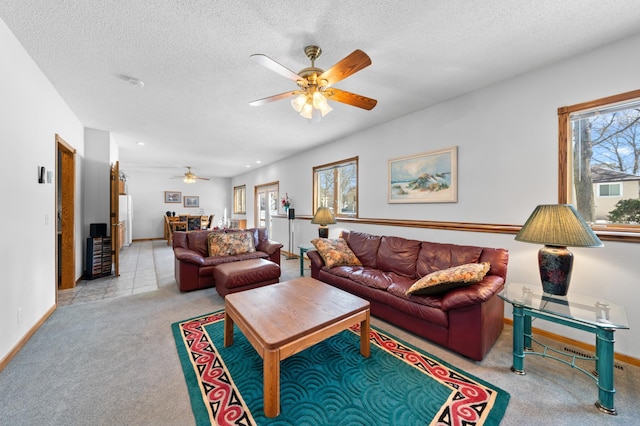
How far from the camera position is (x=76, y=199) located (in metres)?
3.68

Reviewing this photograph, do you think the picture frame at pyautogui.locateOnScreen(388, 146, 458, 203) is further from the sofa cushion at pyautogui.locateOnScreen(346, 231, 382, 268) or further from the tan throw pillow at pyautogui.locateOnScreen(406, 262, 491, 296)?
the tan throw pillow at pyautogui.locateOnScreen(406, 262, 491, 296)

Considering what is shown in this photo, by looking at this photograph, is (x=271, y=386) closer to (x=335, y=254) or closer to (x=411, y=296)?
(x=411, y=296)

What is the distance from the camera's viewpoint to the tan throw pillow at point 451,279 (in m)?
1.99

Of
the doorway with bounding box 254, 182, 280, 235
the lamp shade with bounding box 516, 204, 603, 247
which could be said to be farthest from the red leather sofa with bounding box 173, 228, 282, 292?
the lamp shade with bounding box 516, 204, 603, 247

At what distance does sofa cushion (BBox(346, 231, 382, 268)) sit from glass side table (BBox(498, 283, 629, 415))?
5.08 feet

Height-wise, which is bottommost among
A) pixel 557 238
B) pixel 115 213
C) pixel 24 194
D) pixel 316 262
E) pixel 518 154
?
pixel 316 262

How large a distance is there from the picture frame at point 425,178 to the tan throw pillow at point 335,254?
1071 mm

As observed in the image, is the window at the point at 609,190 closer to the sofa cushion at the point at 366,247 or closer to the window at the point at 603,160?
the window at the point at 603,160

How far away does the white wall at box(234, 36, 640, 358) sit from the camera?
78.1 inches

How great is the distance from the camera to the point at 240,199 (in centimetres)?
978

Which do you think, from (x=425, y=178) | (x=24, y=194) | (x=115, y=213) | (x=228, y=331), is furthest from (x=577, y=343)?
(x=115, y=213)

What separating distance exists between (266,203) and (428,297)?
635cm

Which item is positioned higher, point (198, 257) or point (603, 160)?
point (603, 160)

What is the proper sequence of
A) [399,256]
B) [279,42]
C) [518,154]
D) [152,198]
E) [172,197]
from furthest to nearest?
[172,197]
[152,198]
[399,256]
[518,154]
[279,42]
